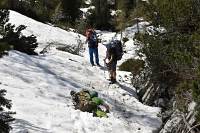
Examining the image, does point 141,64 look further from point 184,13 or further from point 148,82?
point 184,13

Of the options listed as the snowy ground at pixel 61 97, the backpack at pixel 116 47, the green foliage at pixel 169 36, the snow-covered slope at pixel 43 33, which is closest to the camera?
the snowy ground at pixel 61 97

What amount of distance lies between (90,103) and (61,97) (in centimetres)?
86

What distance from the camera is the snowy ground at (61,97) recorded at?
9.40 m

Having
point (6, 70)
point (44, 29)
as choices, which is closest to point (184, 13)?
point (6, 70)

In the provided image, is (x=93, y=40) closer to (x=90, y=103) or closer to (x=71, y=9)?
(x=90, y=103)

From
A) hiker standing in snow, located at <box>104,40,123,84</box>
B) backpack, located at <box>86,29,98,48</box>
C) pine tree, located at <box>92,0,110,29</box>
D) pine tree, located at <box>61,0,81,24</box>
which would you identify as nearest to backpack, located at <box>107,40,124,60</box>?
hiker standing in snow, located at <box>104,40,123,84</box>

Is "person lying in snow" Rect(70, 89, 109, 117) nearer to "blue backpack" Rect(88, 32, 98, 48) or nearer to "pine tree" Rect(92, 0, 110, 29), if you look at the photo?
"blue backpack" Rect(88, 32, 98, 48)

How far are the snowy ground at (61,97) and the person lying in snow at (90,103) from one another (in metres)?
0.17

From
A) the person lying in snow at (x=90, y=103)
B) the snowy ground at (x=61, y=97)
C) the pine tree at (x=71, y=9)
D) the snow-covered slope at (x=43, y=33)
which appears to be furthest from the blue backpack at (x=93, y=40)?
the pine tree at (x=71, y=9)

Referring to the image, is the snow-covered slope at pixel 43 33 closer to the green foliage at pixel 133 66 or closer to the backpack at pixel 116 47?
the green foliage at pixel 133 66

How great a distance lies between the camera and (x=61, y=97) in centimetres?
1104

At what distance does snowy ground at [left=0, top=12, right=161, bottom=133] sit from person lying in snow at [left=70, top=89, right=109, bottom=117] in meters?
0.17

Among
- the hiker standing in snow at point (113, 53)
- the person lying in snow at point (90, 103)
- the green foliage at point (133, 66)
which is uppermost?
the hiker standing in snow at point (113, 53)

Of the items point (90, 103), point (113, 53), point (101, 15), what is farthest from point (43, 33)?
point (101, 15)
